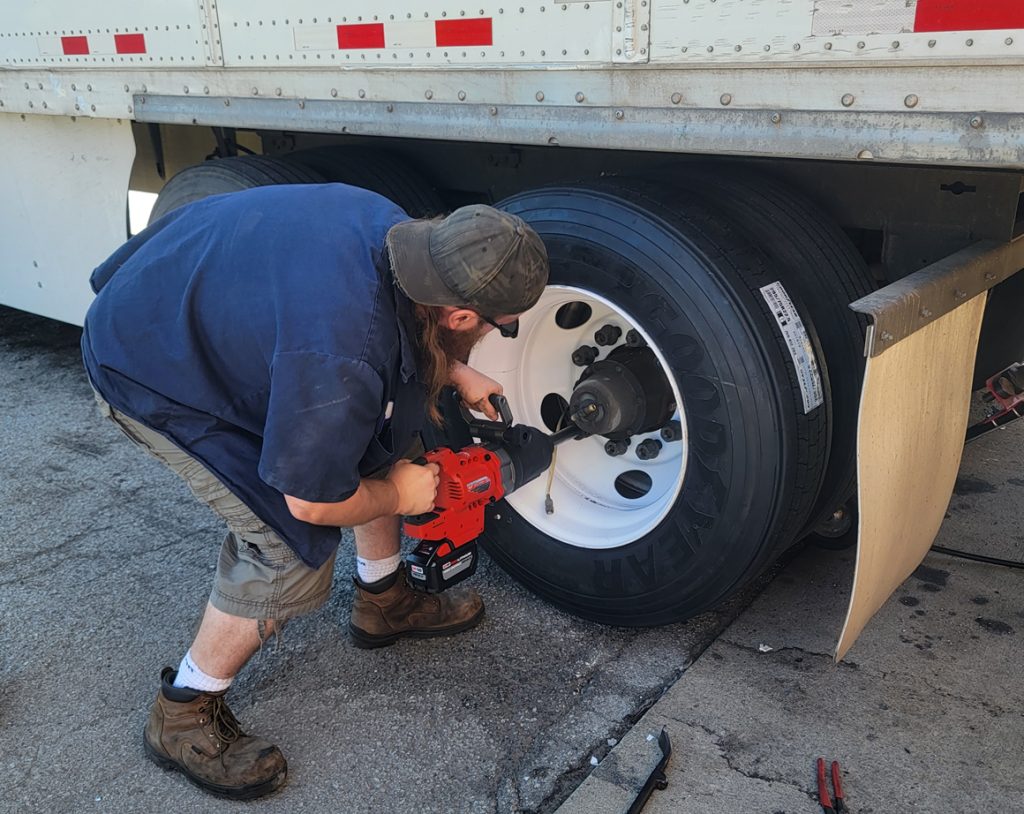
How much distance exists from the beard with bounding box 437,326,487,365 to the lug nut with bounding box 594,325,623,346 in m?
0.80

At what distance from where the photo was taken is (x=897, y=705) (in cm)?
239

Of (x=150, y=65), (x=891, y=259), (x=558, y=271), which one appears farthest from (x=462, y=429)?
(x=150, y=65)

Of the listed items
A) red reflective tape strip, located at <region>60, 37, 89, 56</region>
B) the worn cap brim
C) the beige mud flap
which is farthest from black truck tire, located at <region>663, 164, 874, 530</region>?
red reflective tape strip, located at <region>60, 37, 89, 56</region>

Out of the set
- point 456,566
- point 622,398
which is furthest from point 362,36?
point 456,566

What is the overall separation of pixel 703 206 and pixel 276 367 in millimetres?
1161

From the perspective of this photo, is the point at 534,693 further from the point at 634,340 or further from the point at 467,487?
the point at 634,340

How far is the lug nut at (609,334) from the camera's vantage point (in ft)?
9.23

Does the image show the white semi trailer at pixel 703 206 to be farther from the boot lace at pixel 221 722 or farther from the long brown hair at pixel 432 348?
the boot lace at pixel 221 722

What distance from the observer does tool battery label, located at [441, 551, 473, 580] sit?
98.7 inches

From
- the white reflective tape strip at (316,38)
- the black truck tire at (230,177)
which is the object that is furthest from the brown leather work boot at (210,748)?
the white reflective tape strip at (316,38)

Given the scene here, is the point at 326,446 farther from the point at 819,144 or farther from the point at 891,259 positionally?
the point at 891,259

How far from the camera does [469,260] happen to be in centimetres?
177

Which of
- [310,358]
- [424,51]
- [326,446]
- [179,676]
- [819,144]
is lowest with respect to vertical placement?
[179,676]

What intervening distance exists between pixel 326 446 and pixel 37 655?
57.9 inches
